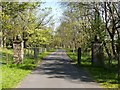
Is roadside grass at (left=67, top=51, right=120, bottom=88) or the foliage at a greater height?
the foliage

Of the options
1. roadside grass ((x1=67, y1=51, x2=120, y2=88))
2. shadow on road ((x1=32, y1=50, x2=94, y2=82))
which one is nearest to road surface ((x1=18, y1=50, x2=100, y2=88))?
shadow on road ((x1=32, y1=50, x2=94, y2=82))

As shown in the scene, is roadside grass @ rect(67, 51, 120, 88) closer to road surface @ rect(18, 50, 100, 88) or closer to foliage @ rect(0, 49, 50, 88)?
road surface @ rect(18, 50, 100, 88)

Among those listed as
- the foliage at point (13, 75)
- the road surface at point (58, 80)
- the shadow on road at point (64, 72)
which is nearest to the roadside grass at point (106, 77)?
the road surface at point (58, 80)

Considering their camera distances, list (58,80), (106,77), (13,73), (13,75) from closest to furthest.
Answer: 1. (58,80)
2. (106,77)
3. (13,75)
4. (13,73)

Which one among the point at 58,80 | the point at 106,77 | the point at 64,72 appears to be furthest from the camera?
the point at 64,72

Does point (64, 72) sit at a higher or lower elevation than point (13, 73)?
lower

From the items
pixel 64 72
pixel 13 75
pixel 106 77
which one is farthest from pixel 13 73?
pixel 106 77

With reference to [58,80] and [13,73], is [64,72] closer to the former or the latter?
[13,73]

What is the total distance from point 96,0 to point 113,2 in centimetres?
171

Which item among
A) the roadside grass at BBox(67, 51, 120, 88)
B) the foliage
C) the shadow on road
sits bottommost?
the roadside grass at BBox(67, 51, 120, 88)

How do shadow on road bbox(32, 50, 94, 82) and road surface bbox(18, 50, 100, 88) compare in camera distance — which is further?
shadow on road bbox(32, 50, 94, 82)

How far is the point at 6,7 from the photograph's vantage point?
70.2 ft

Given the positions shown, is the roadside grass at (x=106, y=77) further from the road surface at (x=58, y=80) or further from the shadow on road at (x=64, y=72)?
the shadow on road at (x=64, y=72)

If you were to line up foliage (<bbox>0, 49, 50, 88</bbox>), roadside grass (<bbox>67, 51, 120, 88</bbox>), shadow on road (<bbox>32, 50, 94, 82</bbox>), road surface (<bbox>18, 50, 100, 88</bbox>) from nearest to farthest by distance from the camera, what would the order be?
road surface (<bbox>18, 50, 100, 88</bbox>)
foliage (<bbox>0, 49, 50, 88</bbox>)
roadside grass (<bbox>67, 51, 120, 88</bbox>)
shadow on road (<bbox>32, 50, 94, 82</bbox>)
